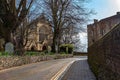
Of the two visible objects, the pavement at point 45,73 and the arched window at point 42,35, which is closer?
the pavement at point 45,73

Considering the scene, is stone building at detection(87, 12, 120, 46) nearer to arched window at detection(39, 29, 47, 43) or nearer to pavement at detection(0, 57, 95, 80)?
arched window at detection(39, 29, 47, 43)

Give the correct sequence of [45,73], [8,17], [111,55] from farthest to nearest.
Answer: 1. [8,17]
2. [45,73]
3. [111,55]

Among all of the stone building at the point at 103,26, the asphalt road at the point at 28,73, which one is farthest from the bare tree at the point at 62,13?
the asphalt road at the point at 28,73

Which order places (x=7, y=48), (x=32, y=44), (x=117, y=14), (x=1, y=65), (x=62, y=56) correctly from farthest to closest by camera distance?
(x=32, y=44), (x=117, y=14), (x=62, y=56), (x=7, y=48), (x=1, y=65)

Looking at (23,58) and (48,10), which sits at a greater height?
(48,10)

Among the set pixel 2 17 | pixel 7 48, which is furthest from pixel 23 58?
A: pixel 2 17

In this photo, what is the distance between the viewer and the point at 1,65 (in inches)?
1203

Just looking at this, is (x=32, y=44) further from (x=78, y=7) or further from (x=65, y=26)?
(x=78, y=7)

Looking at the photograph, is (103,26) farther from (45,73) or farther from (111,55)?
(111,55)

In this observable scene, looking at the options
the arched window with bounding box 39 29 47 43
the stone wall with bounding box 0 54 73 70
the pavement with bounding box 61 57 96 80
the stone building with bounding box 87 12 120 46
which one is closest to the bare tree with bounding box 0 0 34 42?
the stone wall with bounding box 0 54 73 70

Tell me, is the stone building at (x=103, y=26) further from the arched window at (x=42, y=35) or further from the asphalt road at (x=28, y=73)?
the asphalt road at (x=28, y=73)

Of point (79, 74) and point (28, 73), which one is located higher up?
point (28, 73)

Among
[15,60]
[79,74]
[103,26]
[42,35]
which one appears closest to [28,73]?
[79,74]

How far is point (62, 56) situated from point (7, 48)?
27.9 meters
